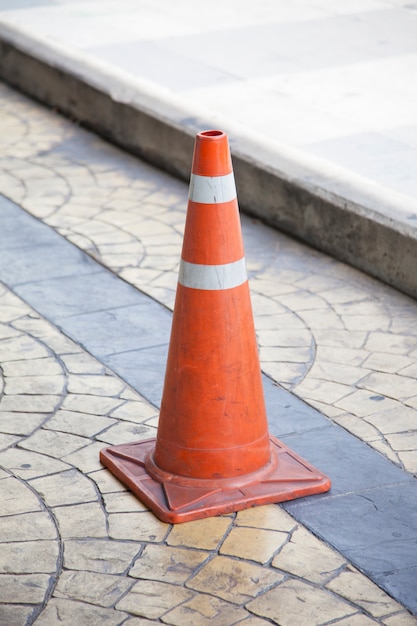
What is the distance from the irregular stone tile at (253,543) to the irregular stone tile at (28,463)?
0.70m

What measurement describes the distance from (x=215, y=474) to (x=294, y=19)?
683cm

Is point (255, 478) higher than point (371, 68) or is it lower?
lower

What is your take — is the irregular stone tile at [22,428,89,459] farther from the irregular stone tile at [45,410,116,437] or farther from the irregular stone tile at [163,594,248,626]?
the irregular stone tile at [163,594,248,626]

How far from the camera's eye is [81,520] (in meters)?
3.30

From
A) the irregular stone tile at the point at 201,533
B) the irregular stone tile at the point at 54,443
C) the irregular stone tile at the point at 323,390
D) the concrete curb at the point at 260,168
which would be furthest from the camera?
the concrete curb at the point at 260,168

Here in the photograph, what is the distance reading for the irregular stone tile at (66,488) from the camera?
3.42m

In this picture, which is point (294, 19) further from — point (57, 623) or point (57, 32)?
point (57, 623)

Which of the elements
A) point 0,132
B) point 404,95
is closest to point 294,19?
point 404,95

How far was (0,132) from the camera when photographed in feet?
25.0

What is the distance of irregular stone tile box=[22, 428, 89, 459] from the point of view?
12.2 ft

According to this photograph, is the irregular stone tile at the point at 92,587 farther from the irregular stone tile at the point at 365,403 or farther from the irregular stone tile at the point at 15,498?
the irregular stone tile at the point at 365,403

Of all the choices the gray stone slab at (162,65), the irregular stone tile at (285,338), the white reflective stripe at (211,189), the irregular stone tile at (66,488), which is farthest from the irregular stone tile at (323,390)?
the gray stone slab at (162,65)

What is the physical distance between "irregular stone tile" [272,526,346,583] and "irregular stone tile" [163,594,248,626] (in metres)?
0.24

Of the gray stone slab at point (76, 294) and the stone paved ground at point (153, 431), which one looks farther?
the gray stone slab at point (76, 294)
